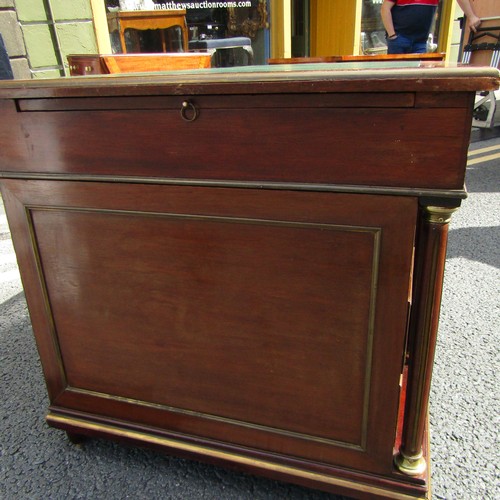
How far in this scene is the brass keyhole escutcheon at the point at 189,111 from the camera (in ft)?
3.05

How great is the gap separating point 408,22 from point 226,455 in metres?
3.43

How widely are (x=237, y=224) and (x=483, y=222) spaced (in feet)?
8.21

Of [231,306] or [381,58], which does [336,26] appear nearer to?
[381,58]

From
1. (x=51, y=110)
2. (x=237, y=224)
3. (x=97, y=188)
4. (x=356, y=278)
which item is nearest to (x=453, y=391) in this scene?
(x=356, y=278)

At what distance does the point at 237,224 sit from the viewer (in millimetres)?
1017

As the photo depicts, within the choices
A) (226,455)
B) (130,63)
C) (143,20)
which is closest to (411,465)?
(226,455)

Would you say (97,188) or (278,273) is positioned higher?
(97,188)

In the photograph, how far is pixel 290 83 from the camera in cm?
85

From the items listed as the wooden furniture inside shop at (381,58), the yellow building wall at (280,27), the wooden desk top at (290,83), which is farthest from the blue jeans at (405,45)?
the wooden desk top at (290,83)

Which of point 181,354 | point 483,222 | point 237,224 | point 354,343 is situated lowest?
point 483,222

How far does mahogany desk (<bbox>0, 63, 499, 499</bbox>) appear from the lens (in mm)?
866

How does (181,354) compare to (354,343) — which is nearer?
(354,343)

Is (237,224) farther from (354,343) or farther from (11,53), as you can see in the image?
(11,53)

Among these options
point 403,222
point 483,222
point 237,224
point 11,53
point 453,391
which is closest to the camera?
point 403,222
